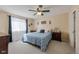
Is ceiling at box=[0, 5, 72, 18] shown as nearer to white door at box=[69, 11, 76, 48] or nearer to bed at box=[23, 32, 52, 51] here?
white door at box=[69, 11, 76, 48]

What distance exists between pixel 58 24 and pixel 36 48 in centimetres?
79

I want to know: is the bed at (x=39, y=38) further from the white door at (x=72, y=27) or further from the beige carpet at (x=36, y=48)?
the white door at (x=72, y=27)

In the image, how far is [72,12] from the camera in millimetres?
2150

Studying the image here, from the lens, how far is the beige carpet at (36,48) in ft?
7.16

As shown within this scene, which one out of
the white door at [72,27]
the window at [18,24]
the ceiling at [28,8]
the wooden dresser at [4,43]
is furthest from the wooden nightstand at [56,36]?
the wooden dresser at [4,43]

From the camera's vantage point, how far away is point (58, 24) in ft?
7.55

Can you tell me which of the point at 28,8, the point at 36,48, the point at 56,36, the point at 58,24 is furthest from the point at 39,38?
the point at 28,8

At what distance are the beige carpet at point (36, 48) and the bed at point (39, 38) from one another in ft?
0.38

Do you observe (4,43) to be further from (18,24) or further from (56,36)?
(56,36)

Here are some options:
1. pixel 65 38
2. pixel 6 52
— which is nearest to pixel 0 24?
pixel 6 52

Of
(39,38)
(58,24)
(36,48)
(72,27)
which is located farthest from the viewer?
(39,38)

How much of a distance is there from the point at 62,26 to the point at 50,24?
0.93ft
